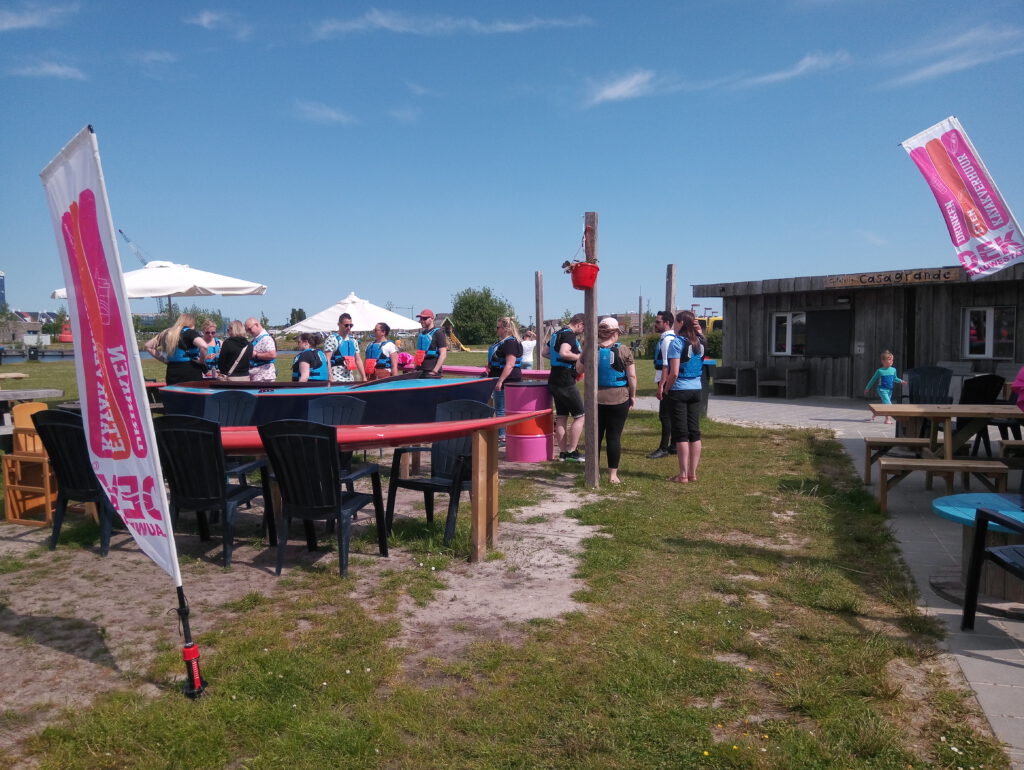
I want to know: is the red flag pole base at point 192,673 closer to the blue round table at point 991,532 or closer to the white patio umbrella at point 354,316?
the blue round table at point 991,532

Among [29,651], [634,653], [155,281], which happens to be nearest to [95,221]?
[29,651]

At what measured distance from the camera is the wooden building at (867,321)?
14320mm

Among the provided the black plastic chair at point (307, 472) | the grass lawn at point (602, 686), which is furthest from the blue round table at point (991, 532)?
the black plastic chair at point (307, 472)

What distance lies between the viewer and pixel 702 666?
3.47 m

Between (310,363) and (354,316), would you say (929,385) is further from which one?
(354,316)

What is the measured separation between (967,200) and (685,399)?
313 cm

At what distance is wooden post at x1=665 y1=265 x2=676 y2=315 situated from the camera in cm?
1254

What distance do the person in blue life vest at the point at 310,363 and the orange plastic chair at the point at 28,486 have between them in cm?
307

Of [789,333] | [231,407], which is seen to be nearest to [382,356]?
[231,407]

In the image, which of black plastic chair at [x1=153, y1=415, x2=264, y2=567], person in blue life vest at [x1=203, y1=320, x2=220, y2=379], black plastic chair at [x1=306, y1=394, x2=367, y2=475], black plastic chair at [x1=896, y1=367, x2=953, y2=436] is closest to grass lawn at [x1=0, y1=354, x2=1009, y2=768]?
black plastic chair at [x1=153, y1=415, x2=264, y2=567]

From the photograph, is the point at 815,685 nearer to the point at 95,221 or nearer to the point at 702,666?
the point at 702,666

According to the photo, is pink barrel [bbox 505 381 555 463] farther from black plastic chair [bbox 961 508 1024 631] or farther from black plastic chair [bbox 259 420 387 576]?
black plastic chair [bbox 961 508 1024 631]

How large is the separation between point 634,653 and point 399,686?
3.62 feet

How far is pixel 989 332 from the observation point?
14477 mm
